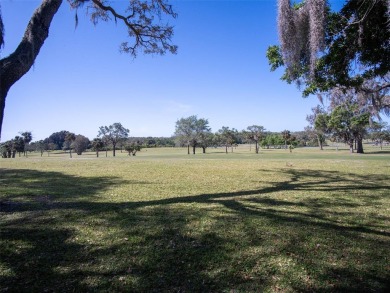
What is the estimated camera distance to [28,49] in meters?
6.52

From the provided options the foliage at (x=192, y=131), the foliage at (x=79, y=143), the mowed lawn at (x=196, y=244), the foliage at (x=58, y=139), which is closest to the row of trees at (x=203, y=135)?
the foliage at (x=192, y=131)

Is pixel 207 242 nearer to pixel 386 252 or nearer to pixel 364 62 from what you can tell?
pixel 386 252

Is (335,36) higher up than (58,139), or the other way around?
(58,139)

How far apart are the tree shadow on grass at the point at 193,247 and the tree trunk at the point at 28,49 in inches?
126

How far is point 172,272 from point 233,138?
77478 millimetres

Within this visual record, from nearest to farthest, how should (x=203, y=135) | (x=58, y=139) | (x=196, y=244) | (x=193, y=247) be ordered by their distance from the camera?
1. (x=193, y=247)
2. (x=196, y=244)
3. (x=203, y=135)
4. (x=58, y=139)

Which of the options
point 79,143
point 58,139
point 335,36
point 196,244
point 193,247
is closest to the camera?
point 193,247

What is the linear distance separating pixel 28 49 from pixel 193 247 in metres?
6.38

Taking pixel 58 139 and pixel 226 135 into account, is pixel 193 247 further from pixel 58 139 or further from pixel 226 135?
pixel 58 139

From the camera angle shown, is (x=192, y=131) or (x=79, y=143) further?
(x=79, y=143)

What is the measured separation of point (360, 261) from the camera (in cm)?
445

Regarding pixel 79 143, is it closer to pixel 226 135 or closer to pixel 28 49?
pixel 226 135

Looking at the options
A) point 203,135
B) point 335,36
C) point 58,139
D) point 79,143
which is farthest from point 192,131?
point 58,139

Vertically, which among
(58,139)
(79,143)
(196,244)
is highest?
(58,139)
